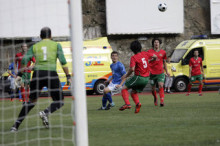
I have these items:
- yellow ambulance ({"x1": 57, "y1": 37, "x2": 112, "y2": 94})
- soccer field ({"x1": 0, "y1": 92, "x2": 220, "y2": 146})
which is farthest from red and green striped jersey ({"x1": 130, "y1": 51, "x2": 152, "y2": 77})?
yellow ambulance ({"x1": 57, "y1": 37, "x2": 112, "y2": 94})

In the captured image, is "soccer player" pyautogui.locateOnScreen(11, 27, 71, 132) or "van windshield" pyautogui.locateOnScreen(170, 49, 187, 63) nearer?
"soccer player" pyautogui.locateOnScreen(11, 27, 71, 132)

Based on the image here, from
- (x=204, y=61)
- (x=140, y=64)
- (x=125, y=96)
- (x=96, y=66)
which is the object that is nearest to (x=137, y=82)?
(x=140, y=64)

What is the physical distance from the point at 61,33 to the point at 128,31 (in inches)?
882

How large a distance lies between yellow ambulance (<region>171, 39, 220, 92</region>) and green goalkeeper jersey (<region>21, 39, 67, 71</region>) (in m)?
14.8

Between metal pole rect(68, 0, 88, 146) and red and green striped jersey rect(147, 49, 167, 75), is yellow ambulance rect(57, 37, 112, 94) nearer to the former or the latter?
red and green striped jersey rect(147, 49, 167, 75)

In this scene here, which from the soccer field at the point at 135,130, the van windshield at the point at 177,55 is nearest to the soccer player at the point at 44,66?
the soccer field at the point at 135,130

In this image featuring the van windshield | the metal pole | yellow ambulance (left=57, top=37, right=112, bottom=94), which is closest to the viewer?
the metal pole

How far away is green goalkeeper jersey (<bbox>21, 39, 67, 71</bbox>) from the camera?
8.68 metres

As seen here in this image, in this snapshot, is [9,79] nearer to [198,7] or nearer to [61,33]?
[61,33]

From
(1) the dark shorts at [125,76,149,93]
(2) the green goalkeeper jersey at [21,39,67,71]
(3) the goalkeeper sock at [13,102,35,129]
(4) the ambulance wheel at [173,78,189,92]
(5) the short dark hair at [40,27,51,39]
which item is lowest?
(4) the ambulance wheel at [173,78,189,92]

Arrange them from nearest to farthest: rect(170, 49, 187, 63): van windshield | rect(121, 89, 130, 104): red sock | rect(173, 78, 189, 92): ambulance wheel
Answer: rect(121, 89, 130, 104): red sock → rect(173, 78, 189, 92): ambulance wheel → rect(170, 49, 187, 63): van windshield

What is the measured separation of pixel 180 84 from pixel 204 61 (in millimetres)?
1606

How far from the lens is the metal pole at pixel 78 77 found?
236 inches

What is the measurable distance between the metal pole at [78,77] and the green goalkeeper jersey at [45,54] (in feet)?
8.52
